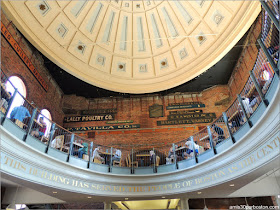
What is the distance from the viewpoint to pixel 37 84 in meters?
12.6

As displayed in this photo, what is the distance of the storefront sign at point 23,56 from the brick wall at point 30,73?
0.57 feet

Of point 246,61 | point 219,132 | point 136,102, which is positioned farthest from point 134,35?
point 219,132

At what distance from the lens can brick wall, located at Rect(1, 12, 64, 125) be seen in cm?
1008

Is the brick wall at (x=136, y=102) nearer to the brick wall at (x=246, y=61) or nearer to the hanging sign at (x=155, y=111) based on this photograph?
the brick wall at (x=246, y=61)

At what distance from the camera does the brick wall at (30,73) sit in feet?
33.1

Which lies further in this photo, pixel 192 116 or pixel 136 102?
pixel 136 102

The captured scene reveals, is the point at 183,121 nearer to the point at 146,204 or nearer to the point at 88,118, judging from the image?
the point at 146,204

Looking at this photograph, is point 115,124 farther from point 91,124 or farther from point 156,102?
point 156,102

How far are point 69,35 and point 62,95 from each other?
16.0ft

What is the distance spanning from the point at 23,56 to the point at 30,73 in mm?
1074

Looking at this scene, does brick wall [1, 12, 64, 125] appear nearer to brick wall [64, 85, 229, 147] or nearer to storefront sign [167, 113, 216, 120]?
brick wall [64, 85, 229, 147]

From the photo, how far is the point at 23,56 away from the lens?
37.1ft

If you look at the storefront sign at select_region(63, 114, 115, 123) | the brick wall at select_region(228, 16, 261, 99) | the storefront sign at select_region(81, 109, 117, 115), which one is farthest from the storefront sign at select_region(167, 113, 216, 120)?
the storefront sign at select_region(63, 114, 115, 123)

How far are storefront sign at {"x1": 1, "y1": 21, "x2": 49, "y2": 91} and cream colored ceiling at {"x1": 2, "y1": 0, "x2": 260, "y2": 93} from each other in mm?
934
